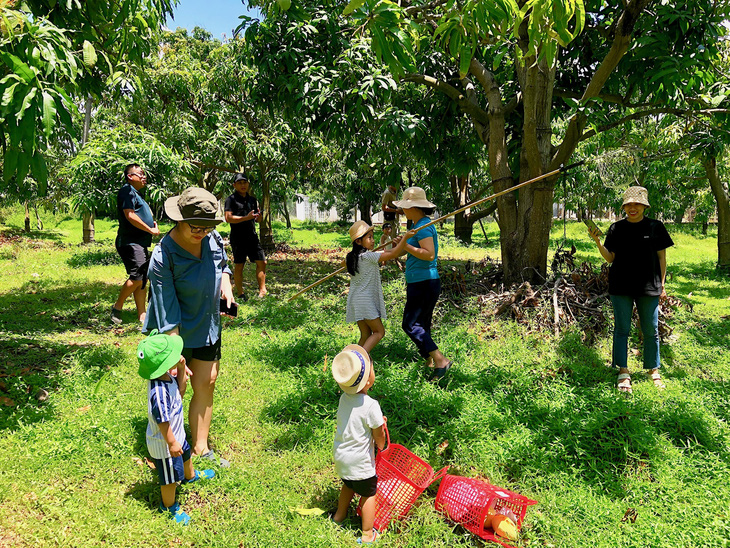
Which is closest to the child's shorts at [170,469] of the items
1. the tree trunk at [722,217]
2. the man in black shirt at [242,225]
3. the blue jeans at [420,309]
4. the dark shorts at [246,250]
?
the blue jeans at [420,309]

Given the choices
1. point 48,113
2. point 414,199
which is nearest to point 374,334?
point 414,199

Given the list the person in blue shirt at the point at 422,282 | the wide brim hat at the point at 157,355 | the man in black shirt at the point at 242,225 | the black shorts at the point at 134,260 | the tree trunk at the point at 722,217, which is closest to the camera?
the wide brim hat at the point at 157,355

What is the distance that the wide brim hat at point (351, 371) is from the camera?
254 cm

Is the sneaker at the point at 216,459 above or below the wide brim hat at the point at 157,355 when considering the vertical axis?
below

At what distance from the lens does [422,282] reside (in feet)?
14.3

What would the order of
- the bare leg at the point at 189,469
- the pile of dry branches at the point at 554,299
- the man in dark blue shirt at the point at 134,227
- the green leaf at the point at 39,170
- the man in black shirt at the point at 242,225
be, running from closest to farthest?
the green leaf at the point at 39,170 < the bare leg at the point at 189,469 < the man in dark blue shirt at the point at 134,227 < the pile of dry branches at the point at 554,299 < the man in black shirt at the point at 242,225

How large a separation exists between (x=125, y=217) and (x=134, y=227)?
0.59ft

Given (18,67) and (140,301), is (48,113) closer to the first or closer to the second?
(18,67)

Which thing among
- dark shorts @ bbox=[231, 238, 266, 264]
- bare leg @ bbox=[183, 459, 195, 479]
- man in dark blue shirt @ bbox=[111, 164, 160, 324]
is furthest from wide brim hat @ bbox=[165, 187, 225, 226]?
dark shorts @ bbox=[231, 238, 266, 264]

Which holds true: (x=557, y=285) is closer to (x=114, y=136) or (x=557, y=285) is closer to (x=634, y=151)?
(x=634, y=151)

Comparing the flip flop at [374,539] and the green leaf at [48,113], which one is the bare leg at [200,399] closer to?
the flip flop at [374,539]

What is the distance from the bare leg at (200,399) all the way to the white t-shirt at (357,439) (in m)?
1.05

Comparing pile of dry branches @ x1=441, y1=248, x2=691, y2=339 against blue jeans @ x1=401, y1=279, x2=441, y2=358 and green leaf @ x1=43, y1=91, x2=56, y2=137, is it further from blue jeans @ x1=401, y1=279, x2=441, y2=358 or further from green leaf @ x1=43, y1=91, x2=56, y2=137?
green leaf @ x1=43, y1=91, x2=56, y2=137

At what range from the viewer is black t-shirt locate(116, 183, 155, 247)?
5477mm
